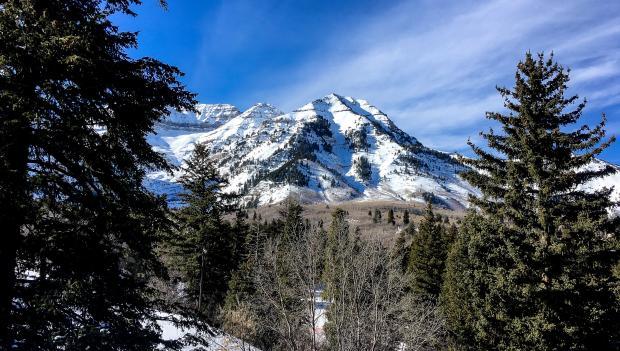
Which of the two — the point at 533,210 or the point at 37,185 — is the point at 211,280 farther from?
the point at 37,185

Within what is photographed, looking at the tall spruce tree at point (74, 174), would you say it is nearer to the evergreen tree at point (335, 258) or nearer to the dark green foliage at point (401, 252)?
the evergreen tree at point (335, 258)

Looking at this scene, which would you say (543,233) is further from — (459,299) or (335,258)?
(335,258)

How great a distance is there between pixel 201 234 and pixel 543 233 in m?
19.7

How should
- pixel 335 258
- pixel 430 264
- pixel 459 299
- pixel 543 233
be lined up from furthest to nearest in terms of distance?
pixel 430 264, pixel 335 258, pixel 459 299, pixel 543 233

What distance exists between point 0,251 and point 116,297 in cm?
171

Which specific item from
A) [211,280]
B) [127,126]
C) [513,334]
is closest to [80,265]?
[127,126]

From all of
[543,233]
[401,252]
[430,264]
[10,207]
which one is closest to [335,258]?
[430,264]

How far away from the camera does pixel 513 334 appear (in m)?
14.3

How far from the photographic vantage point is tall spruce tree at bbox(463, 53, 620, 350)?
13.8 meters

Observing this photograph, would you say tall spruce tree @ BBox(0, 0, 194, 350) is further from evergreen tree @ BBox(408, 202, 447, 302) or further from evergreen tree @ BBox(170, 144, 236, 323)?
evergreen tree @ BBox(408, 202, 447, 302)

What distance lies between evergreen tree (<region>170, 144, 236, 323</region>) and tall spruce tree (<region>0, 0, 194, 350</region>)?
64.1ft

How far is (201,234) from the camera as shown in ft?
86.8

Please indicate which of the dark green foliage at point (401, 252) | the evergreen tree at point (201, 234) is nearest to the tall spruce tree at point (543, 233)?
the dark green foliage at point (401, 252)

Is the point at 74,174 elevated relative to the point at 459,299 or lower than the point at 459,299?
elevated
